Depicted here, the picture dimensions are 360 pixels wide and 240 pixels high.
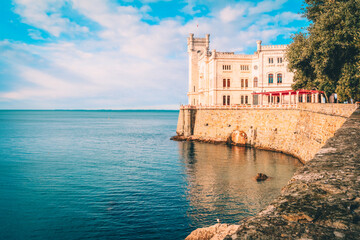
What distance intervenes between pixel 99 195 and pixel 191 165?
48.6ft

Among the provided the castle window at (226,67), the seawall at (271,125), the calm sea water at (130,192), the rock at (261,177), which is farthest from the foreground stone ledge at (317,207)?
the castle window at (226,67)

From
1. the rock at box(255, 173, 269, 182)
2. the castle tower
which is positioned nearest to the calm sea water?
the rock at box(255, 173, 269, 182)

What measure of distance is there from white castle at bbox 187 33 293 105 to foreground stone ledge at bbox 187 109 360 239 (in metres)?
50.5

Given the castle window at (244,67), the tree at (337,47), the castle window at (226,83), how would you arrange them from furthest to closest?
the castle window at (226,83) < the castle window at (244,67) < the tree at (337,47)

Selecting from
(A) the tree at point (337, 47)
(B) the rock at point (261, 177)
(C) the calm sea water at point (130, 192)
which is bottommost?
(C) the calm sea water at point (130, 192)

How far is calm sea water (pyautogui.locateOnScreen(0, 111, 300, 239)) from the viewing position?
1811cm

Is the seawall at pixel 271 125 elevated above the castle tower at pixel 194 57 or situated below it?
below

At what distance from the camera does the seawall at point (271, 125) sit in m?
29.1

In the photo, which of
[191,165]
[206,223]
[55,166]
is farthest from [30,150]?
[206,223]

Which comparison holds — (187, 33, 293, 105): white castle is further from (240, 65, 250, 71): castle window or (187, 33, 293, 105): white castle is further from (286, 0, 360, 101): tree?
(286, 0, 360, 101): tree

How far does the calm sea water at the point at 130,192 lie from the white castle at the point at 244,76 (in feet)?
65.9

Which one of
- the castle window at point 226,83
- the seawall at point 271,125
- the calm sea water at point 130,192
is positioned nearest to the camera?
the calm sea water at point 130,192

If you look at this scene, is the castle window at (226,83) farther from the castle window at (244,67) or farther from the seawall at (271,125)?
the seawall at (271,125)

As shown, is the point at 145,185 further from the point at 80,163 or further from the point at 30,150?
the point at 30,150
